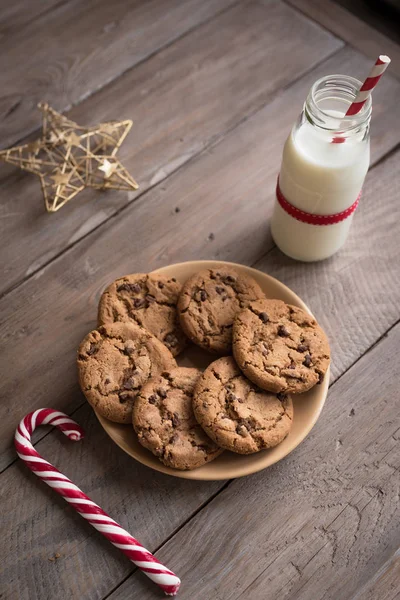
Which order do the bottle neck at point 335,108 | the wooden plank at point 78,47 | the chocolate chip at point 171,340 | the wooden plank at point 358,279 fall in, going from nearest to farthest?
the bottle neck at point 335,108
the chocolate chip at point 171,340
the wooden plank at point 358,279
the wooden plank at point 78,47

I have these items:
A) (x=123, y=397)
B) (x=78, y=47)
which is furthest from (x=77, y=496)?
(x=78, y=47)

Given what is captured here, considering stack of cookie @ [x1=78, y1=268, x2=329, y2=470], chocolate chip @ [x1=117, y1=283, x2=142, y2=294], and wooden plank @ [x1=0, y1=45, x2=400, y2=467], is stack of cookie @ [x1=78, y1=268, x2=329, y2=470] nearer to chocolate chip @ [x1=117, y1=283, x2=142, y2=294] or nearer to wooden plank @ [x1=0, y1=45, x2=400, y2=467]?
chocolate chip @ [x1=117, y1=283, x2=142, y2=294]

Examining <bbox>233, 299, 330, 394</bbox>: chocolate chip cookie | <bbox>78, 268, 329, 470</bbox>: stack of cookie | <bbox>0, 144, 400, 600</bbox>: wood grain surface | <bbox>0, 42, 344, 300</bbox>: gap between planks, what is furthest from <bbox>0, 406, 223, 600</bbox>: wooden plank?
<bbox>0, 42, 344, 300</bbox>: gap between planks

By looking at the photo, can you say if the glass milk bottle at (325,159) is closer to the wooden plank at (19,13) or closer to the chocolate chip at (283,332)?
the chocolate chip at (283,332)

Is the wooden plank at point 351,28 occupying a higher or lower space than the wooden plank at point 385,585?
higher

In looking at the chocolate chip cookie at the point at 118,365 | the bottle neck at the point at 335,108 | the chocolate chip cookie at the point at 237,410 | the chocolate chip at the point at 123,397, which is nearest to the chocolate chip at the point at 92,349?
the chocolate chip cookie at the point at 118,365

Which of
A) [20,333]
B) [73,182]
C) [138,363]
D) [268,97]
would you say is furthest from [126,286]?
[268,97]

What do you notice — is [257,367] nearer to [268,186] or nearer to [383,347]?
[383,347]
